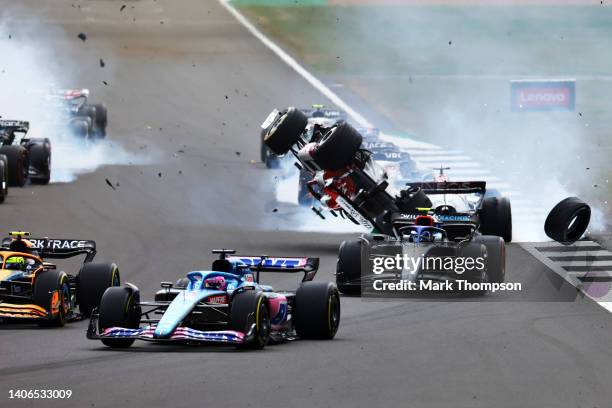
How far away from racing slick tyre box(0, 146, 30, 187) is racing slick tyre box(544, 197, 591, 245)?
15290 millimetres

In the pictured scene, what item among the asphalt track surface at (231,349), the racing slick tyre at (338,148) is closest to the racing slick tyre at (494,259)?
the asphalt track surface at (231,349)

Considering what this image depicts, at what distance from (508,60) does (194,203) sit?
26585 millimetres

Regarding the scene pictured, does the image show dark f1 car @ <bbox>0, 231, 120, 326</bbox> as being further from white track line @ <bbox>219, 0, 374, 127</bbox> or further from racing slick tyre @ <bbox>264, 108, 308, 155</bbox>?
white track line @ <bbox>219, 0, 374, 127</bbox>

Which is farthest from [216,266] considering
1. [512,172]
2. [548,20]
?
[548,20]

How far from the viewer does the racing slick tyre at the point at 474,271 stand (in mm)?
24500

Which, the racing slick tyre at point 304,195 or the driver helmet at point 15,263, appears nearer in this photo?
the driver helmet at point 15,263

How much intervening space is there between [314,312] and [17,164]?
18485 mm

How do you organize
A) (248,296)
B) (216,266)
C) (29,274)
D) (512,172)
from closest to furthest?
(248,296), (216,266), (29,274), (512,172)

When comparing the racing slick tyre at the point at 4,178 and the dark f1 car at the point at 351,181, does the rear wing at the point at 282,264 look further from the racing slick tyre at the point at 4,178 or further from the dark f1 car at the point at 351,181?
the racing slick tyre at the point at 4,178

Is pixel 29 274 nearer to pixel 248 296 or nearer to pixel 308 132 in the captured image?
pixel 248 296

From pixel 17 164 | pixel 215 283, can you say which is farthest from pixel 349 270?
pixel 17 164

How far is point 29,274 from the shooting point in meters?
21.5

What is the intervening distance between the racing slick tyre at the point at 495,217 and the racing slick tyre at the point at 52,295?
11.9 m

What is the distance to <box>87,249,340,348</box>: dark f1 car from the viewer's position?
60.8 feet
